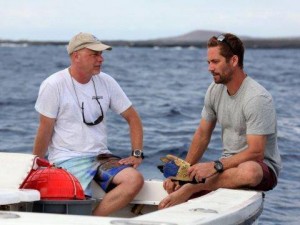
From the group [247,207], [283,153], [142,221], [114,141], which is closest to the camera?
[142,221]

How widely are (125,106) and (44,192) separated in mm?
1211

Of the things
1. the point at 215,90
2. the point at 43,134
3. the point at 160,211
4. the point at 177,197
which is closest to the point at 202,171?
the point at 177,197

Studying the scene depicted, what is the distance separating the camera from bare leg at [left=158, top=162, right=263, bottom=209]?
5695 mm

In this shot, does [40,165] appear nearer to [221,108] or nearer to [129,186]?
[129,186]

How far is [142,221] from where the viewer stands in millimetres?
4250

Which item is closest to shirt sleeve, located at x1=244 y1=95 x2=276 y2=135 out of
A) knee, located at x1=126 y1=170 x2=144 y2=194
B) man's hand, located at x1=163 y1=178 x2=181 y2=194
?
man's hand, located at x1=163 y1=178 x2=181 y2=194

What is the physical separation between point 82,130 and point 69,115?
125 mm

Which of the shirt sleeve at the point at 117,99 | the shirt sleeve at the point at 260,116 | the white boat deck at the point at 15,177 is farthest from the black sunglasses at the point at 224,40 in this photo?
the white boat deck at the point at 15,177

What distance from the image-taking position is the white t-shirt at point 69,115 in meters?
6.07

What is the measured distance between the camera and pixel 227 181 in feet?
18.9

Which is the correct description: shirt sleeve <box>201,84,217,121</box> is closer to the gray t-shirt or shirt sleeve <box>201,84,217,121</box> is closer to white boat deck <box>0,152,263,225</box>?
the gray t-shirt

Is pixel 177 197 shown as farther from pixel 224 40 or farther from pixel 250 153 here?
pixel 224 40

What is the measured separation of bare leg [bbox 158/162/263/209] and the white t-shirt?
0.60m

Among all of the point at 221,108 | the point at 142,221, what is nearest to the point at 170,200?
the point at 221,108
